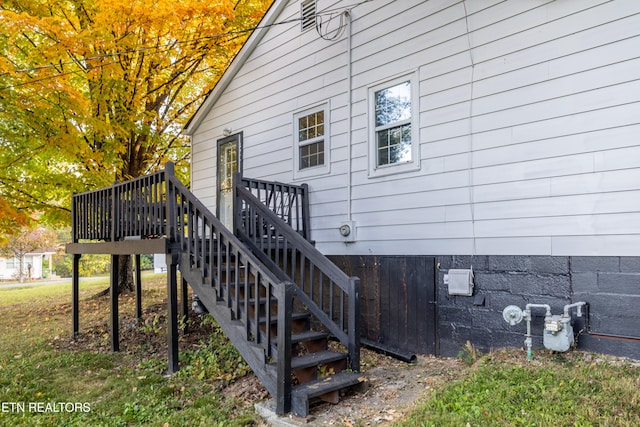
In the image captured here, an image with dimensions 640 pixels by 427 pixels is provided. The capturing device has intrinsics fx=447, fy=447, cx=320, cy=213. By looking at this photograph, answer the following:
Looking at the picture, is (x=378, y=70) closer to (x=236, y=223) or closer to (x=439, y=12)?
(x=439, y=12)

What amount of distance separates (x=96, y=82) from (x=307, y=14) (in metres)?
4.89

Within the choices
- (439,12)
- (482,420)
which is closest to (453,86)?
(439,12)

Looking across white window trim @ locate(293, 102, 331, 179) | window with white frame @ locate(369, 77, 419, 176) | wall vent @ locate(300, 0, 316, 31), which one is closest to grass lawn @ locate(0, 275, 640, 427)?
window with white frame @ locate(369, 77, 419, 176)

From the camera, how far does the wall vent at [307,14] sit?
23.9 ft

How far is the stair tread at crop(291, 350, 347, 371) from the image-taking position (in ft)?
13.6

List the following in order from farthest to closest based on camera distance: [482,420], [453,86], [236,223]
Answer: [236,223]
[453,86]
[482,420]

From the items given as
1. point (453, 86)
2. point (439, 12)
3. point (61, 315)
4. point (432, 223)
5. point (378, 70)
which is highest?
point (439, 12)

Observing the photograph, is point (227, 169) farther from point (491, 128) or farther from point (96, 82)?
point (491, 128)

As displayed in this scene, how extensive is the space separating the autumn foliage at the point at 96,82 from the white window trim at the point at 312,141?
2268 millimetres

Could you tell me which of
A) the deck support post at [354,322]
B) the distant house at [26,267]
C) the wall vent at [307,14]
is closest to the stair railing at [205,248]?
the deck support post at [354,322]

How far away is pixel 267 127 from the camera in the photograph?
794 centimetres

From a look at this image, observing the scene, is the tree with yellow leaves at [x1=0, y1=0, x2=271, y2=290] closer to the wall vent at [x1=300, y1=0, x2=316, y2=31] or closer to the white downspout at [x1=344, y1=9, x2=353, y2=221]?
the wall vent at [x1=300, y1=0, x2=316, y2=31]

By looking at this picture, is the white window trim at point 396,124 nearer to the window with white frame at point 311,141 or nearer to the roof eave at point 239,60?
the window with white frame at point 311,141

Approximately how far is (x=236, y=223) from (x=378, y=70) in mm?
2839
